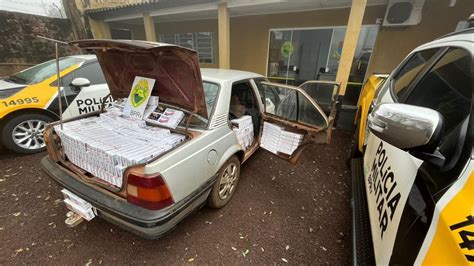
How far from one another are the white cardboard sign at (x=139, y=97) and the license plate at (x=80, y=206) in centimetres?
89

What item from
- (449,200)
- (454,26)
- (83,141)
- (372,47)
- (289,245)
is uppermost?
(454,26)

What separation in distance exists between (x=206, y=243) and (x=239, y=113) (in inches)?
67.0

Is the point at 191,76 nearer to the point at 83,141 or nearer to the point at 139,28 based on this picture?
the point at 83,141

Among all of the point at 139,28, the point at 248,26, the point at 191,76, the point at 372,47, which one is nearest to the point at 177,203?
the point at 191,76

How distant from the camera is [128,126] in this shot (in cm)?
204

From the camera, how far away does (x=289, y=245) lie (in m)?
1.99

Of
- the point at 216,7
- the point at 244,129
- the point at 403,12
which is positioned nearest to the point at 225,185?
the point at 244,129

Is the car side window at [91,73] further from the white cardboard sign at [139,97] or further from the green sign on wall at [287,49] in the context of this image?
the green sign on wall at [287,49]

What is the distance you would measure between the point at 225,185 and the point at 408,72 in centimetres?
250

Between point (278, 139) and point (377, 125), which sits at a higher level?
point (377, 125)

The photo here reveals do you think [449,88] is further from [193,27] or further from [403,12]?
[193,27]

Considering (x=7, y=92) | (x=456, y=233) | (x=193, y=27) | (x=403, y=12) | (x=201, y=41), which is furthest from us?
(x=201, y=41)

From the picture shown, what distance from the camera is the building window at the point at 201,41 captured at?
8.29 meters

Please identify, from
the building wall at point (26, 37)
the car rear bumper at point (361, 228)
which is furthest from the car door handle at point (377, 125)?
the building wall at point (26, 37)
